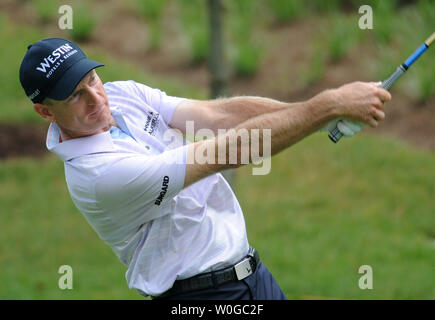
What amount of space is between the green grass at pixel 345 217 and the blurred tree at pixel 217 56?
1.05m

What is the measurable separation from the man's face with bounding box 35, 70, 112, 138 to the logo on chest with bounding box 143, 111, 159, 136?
244 mm

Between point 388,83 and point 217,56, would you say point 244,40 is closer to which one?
point 217,56

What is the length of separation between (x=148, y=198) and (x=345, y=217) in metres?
4.12

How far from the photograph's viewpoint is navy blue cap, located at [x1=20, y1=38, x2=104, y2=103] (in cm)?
335

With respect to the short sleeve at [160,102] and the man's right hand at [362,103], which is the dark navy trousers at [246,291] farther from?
the man's right hand at [362,103]

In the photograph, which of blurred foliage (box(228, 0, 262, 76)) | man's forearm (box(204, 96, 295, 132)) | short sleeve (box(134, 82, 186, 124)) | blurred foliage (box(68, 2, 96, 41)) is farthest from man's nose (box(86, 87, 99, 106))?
blurred foliage (box(68, 2, 96, 41))

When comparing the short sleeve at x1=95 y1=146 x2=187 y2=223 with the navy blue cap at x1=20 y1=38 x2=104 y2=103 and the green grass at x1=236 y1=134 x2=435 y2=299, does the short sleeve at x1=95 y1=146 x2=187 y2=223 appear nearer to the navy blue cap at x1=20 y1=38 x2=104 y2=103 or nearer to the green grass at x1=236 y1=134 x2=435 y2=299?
the navy blue cap at x1=20 y1=38 x2=104 y2=103

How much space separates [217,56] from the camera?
6309 mm

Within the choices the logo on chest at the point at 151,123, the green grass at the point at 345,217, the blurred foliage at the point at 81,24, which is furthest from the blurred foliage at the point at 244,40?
the logo on chest at the point at 151,123

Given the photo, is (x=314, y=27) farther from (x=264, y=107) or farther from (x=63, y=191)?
(x=264, y=107)

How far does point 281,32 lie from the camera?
1035cm

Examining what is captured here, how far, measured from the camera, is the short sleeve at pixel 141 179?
3221 millimetres

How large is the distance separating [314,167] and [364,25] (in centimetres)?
221
